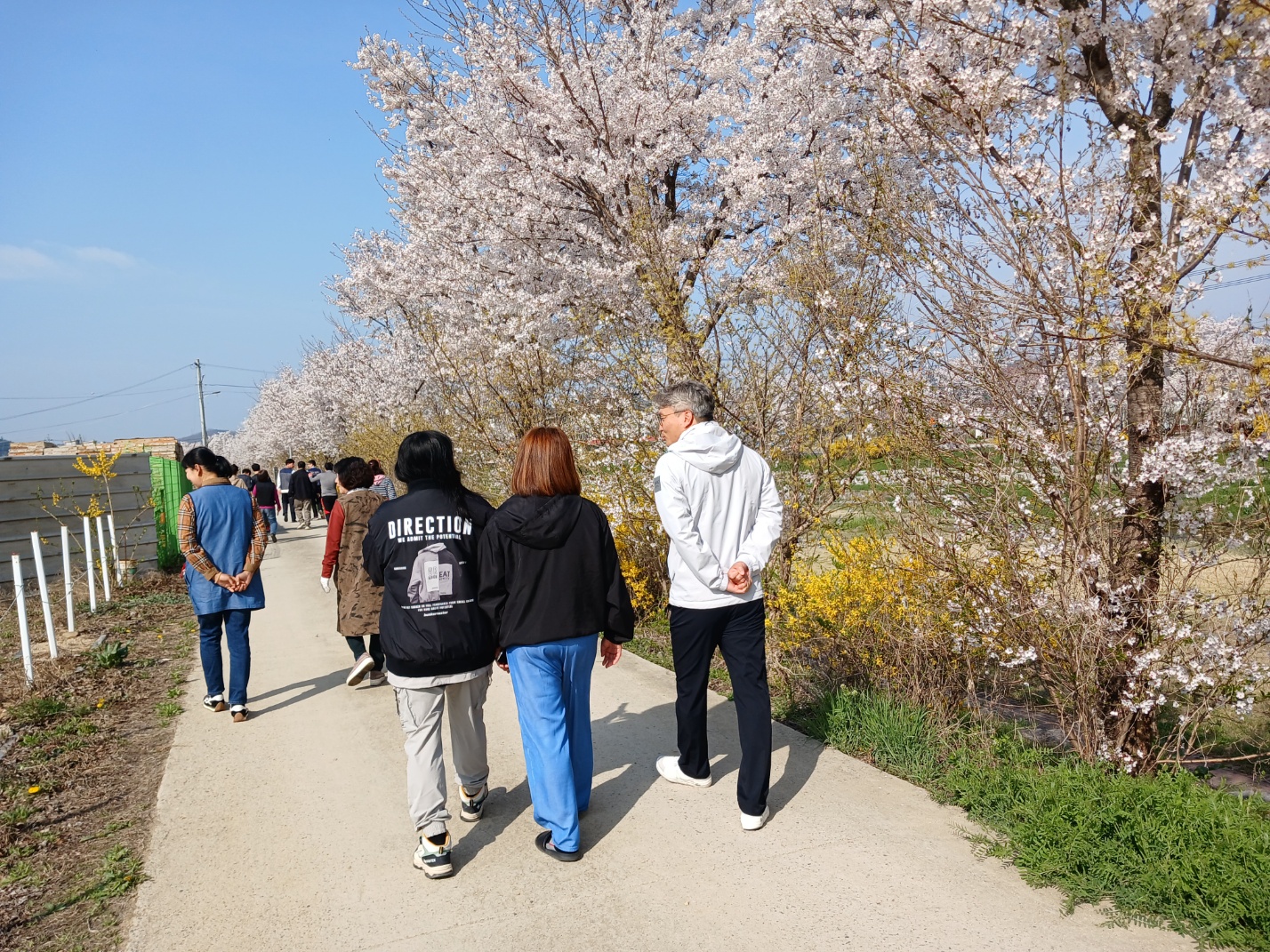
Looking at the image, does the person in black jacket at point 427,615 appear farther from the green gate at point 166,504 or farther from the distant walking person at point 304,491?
the distant walking person at point 304,491

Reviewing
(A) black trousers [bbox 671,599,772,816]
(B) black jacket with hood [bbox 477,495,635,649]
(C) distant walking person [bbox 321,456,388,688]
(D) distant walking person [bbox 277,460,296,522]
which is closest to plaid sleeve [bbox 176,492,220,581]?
(C) distant walking person [bbox 321,456,388,688]

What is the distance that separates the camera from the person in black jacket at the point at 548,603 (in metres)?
3.65

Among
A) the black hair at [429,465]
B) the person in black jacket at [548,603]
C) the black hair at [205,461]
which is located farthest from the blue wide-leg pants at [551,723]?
the black hair at [205,461]

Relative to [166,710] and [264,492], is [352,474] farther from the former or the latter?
[264,492]

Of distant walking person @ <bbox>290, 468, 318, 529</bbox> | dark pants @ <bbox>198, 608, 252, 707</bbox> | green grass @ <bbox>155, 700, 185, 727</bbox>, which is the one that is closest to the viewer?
dark pants @ <bbox>198, 608, 252, 707</bbox>

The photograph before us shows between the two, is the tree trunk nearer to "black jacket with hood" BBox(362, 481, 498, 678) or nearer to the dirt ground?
"black jacket with hood" BBox(362, 481, 498, 678)

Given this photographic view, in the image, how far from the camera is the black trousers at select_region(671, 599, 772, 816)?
3.83 m

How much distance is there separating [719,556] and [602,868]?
1419 mm

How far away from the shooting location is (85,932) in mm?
3320

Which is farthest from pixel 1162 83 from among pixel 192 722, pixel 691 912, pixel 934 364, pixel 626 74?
pixel 626 74

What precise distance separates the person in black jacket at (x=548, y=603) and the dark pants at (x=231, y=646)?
3.17 metres

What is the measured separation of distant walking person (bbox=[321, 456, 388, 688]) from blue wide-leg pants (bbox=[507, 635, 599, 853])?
2907 millimetres

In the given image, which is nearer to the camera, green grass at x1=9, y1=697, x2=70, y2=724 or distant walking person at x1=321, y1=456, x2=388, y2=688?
green grass at x1=9, y1=697, x2=70, y2=724

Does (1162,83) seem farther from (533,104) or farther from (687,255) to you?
(533,104)
